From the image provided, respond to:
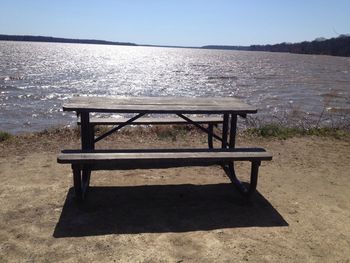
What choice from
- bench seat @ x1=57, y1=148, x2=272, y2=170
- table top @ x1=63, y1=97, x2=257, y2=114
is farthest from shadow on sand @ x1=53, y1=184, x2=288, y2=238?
table top @ x1=63, y1=97, x2=257, y2=114

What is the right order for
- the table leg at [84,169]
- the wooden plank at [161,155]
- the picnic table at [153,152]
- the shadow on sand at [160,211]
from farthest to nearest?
1. the table leg at [84,169]
2. the picnic table at [153,152]
3. the wooden plank at [161,155]
4. the shadow on sand at [160,211]

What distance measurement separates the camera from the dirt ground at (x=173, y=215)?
380cm

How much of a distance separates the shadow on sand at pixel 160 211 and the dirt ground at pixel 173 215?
0.04 ft

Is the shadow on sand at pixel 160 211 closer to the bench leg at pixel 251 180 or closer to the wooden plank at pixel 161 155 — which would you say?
the bench leg at pixel 251 180

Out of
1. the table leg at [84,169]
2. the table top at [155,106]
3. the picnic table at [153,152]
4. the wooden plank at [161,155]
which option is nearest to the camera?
the wooden plank at [161,155]

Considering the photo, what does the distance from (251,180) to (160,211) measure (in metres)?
1.18

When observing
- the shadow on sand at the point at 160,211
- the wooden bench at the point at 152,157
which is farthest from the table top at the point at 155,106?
the shadow on sand at the point at 160,211

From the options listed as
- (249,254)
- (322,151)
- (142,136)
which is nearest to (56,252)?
(249,254)

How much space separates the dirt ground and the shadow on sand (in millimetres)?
12

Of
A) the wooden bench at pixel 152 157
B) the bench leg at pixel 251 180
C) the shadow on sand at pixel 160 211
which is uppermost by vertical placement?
the wooden bench at pixel 152 157

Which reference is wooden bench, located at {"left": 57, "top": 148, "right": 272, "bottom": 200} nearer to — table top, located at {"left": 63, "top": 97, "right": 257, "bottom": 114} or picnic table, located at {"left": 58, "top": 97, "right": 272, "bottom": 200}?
picnic table, located at {"left": 58, "top": 97, "right": 272, "bottom": 200}

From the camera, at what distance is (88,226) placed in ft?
13.9

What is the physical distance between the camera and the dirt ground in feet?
12.5

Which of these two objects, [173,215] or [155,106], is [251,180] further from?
[155,106]
